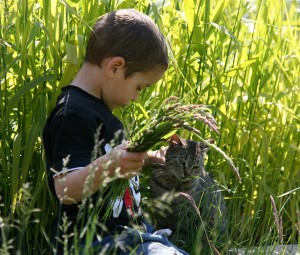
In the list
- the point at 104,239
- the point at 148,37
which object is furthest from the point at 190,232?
the point at 148,37

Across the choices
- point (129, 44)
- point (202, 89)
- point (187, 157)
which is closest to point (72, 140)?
point (129, 44)

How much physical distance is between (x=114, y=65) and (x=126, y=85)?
3.1 inches

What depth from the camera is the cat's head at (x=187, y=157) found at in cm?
329

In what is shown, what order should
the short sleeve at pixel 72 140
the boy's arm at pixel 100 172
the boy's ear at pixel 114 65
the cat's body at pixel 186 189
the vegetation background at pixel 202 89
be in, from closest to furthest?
the boy's arm at pixel 100 172
the short sleeve at pixel 72 140
the boy's ear at pixel 114 65
the vegetation background at pixel 202 89
the cat's body at pixel 186 189

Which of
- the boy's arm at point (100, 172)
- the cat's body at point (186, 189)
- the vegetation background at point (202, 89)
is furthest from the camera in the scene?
the cat's body at point (186, 189)

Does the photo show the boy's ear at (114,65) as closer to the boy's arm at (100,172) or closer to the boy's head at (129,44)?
the boy's head at (129,44)

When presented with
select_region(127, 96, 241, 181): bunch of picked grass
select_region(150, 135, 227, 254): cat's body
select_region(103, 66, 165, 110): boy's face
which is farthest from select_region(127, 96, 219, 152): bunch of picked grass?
select_region(150, 135, 227, 254): cat's body

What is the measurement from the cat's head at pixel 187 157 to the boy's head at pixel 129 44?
682 millimetres

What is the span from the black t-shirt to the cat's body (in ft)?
1.90

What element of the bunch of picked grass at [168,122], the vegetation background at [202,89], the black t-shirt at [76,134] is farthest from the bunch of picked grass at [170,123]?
the vegetation background at [202,89]

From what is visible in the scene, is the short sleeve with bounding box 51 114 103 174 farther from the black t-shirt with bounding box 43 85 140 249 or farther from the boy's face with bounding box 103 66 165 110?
the boy's face with bounding box 103 66 165 110

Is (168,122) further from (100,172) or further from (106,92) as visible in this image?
(106,92)

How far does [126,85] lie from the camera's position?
2605 millimetres

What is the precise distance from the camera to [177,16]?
11.4 ft
